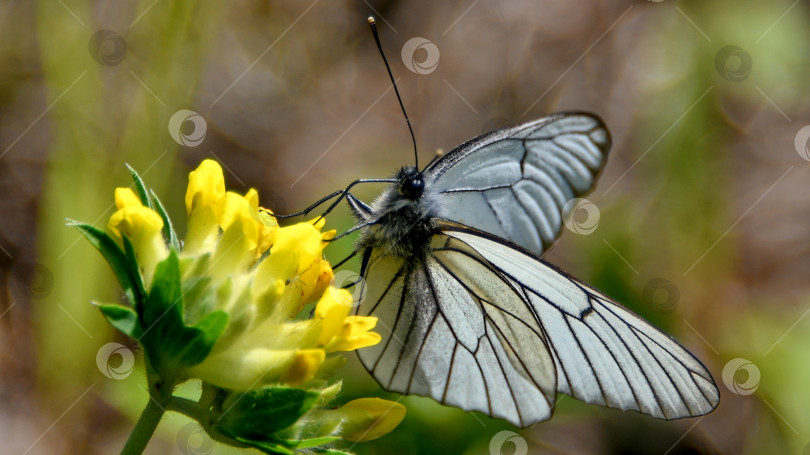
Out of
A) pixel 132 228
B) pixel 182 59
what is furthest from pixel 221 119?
pixel 132 228

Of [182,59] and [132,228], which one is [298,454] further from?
[182,59]

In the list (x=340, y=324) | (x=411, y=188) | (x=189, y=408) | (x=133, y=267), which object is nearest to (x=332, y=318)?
(x=340, y=324)

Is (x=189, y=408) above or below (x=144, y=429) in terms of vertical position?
above

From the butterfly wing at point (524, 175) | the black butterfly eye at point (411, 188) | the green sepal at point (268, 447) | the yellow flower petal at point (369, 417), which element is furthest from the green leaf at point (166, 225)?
the butterfly wing at point (524, 175)

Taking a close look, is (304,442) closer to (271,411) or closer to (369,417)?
(271,411)

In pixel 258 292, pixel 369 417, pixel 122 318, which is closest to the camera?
pixel 122 318

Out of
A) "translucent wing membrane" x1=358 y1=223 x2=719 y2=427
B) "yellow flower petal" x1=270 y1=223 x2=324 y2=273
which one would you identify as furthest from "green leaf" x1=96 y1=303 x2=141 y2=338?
"translucent wing membrane" x1=358 y1=223 x2=719 y2=427

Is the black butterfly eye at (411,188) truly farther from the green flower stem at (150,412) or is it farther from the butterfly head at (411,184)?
the green flower stem at (150,412)

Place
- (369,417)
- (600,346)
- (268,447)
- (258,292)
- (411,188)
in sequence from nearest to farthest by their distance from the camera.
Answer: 1. (268,447)
2. (258,292)
3. (369,417)
4. (600,346)
5. (411,188)
